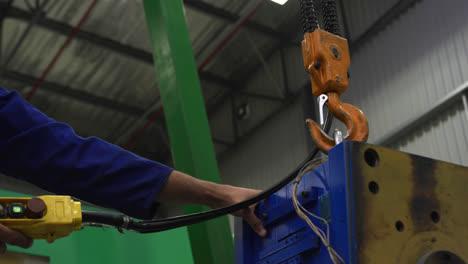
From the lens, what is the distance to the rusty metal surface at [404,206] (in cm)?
121

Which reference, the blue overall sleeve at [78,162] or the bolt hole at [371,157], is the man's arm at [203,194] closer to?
the blue overall sleeve at [78,162]

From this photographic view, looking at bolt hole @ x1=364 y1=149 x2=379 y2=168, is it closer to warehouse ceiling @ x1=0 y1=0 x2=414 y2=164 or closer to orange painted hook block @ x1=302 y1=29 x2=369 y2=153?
orange painted hook block @ x1=302 y1=29 x2=369 y2=153

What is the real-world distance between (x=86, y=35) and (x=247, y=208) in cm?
640

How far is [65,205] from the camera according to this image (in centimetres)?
114

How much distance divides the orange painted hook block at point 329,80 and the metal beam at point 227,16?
5979mm

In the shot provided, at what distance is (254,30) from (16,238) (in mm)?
7141

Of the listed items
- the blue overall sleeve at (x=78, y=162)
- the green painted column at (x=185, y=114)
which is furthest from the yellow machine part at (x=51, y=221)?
the green painted column at (x=185, y=114)

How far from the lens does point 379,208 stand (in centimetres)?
123

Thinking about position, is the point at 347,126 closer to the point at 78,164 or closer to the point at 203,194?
the point at 203,194

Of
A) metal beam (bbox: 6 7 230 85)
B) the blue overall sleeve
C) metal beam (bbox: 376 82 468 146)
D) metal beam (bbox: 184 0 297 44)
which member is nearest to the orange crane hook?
the blue overall sleeve

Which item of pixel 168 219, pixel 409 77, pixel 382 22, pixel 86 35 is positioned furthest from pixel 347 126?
pixel 86 35

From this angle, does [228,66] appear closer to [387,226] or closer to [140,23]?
[140,23]

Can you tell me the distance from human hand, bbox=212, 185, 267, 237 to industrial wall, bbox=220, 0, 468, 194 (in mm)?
4355

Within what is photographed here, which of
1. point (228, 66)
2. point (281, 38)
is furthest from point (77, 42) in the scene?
point (281, 38)
